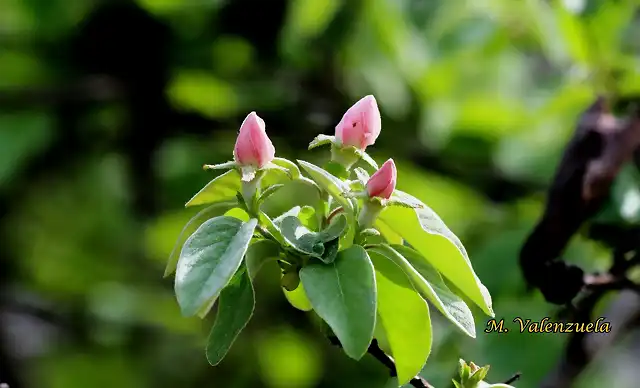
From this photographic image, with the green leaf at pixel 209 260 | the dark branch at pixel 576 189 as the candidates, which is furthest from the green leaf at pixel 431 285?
the dark branch at pixel 576 189

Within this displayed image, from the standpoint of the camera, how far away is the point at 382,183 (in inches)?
26.1

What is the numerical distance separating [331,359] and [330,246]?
5.44 ft

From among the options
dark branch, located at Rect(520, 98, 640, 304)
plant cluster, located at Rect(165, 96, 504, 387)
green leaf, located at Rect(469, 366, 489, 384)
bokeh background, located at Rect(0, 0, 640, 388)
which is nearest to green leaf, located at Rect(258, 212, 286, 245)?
plant cluster, located at Rect(165, 96, 504, 387)

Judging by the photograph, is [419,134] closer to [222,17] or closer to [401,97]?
[401,97]

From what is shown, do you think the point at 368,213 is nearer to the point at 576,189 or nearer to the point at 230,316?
the point at 230,316

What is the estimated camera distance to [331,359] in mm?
2291

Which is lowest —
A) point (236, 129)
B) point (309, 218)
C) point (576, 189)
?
point (236, 129)

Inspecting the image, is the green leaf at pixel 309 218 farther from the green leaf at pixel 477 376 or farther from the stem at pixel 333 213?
the green leaf at pixel 477 376

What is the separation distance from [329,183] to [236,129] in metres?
1.29

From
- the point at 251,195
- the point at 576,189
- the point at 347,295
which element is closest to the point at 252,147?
the point at 251,195

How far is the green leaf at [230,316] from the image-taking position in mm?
669

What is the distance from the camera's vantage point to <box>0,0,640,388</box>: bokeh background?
1645 mm

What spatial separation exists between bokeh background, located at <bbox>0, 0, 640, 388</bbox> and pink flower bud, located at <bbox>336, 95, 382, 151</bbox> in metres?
0.63

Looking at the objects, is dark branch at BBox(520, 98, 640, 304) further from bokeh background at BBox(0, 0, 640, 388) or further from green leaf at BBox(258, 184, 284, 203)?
green leaf at BBox(258, 184, 284, 203)
